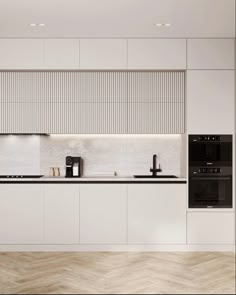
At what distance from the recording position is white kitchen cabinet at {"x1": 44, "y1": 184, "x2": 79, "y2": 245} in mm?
5531

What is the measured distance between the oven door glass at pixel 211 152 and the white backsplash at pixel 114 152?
50 cm

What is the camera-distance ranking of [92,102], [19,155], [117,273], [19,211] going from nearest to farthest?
[117,273] < [19,211] < [92,102] < [19,155]

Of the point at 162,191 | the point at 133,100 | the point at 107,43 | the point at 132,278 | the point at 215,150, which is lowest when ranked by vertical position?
the point at 132,278

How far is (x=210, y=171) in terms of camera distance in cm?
561

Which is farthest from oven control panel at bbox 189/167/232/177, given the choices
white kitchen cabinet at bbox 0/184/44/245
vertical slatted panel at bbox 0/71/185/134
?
white kitchen cabinet at bbox 0/184/44/245

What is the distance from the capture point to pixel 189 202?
5578mm

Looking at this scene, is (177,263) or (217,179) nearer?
(177,263)

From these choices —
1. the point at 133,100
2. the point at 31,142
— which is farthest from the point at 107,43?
the point at 31,142

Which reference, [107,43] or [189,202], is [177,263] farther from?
[107,43]

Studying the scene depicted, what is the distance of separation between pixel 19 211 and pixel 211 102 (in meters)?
2.71

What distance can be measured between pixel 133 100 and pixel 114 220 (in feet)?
4.99

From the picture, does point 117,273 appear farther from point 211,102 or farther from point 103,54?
point 103,54

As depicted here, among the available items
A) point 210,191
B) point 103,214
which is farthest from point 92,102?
point 210,191

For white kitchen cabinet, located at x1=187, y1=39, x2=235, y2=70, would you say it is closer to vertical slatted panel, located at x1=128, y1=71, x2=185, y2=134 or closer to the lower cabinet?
vertical slatted panel, located at x1=128, y1=71, x2=185, y2=134
